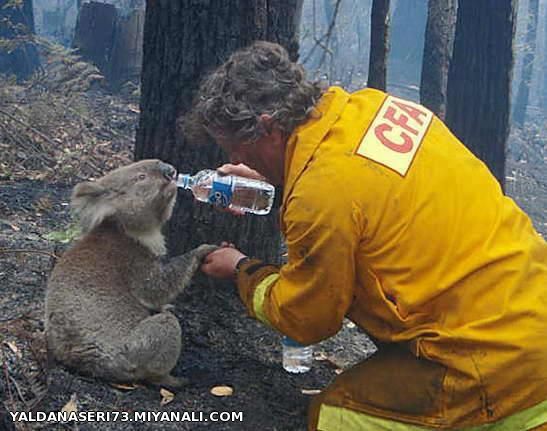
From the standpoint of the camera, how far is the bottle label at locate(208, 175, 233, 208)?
3.93 metres

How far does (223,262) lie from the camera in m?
3.84

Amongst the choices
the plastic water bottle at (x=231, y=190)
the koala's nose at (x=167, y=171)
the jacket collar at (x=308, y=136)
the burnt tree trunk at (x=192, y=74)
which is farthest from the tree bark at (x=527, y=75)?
the jacket collar at (x=308, y=136)

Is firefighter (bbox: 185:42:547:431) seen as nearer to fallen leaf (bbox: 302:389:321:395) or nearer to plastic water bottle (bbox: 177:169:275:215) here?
plastic water bottle (bbox: 177:169:275:215)

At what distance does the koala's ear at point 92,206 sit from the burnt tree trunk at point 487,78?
15.1 feet

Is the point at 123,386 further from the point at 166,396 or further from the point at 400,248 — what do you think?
the point at 400,248

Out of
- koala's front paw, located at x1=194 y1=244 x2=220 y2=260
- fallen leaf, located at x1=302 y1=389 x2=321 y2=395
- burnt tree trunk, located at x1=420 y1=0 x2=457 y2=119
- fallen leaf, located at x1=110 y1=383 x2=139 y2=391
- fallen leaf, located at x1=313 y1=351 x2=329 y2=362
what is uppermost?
burnt tree trunk, located at x1=420 y1=0 x2=457 y2=119

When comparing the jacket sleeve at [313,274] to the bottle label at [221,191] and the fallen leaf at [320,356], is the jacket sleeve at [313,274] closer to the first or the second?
the bottle label at [221,191]

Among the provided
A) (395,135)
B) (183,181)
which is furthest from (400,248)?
(183,181)

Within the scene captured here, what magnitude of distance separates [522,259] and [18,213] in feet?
17.3

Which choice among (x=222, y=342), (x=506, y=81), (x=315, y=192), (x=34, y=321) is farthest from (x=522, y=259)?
(x=506, y=81)

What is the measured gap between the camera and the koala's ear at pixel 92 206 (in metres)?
4.16

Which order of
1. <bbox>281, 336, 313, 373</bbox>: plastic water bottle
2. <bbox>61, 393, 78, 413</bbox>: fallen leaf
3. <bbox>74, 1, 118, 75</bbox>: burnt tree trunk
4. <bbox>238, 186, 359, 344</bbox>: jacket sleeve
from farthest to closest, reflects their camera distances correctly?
1. <bbox>74, 1, 118, 75</bbox>: burnt tree trunk
2. <bbox>281, 336, 313, 373</bbox>: plastic water bottle
3. <bbox>61, 393, 78, 413</bbox>: fallen leaf
4. <bbox>238, 186, 359, 344</bbox>: jacket sleeve

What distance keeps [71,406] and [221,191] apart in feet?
4.10

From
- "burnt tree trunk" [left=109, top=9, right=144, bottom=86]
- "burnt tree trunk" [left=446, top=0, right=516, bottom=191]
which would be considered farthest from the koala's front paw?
"burnt tree trunk" [left=109, top=9, right=144, bottom=86]
